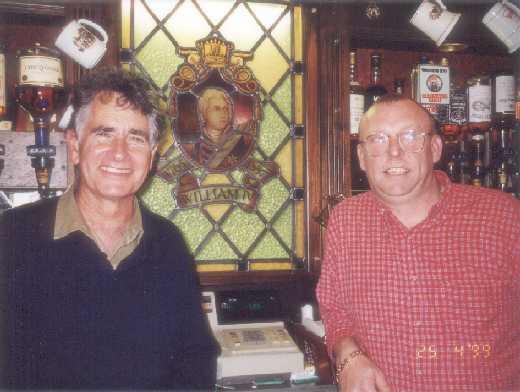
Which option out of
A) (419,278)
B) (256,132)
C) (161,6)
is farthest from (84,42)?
(419,278)

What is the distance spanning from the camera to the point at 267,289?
8.36 ft

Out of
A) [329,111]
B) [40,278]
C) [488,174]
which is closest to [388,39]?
[329,111]

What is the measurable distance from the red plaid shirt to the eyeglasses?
23 centimetres

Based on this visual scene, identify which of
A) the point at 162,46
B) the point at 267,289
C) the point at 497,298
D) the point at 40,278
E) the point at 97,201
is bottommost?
the point at 267,289

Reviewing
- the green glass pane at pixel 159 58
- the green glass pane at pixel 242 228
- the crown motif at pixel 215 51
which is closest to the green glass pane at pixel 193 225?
the green glass pane at pixel 242 228

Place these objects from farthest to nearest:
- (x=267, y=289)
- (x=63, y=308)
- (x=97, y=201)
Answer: (x=267, y=289) → (x=97, y=201) → (x=63, y=308)

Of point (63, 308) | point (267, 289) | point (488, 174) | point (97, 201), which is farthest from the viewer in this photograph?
point (488, 174)

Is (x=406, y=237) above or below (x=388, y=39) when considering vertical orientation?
below

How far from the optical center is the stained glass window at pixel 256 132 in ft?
8.40

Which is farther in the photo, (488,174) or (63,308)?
(488,174)

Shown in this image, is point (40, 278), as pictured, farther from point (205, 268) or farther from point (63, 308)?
point (205, 268)

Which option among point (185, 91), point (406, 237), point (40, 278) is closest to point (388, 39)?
point (185, 91)

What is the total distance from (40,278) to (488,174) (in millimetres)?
2392

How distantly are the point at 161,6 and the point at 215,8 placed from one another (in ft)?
0.96
